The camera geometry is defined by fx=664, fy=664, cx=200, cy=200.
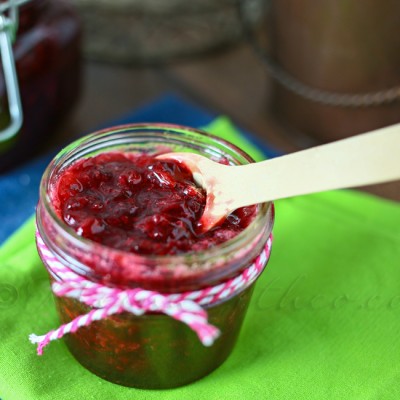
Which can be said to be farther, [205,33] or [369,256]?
[205,33]

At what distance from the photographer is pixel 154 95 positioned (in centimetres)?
165

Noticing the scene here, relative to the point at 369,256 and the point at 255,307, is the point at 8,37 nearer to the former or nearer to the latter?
the point at 255,307

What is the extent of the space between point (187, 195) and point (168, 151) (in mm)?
159

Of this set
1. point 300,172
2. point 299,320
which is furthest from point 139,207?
point 299,320

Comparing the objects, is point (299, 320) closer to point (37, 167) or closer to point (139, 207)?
point (139, 207)

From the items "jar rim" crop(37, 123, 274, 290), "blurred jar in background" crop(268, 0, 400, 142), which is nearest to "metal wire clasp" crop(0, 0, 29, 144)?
"jar rim" crop(37, 123, 274, 290)

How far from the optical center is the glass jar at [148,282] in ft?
2.55

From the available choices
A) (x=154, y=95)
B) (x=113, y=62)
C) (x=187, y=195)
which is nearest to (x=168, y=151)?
(x=187, y=195)

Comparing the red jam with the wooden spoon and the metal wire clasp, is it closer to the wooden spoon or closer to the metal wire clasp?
the wooden spoon

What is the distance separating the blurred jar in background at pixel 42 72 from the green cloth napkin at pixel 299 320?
270mm

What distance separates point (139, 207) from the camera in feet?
2.85

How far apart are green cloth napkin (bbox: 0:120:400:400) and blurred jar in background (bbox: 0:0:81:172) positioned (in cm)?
27

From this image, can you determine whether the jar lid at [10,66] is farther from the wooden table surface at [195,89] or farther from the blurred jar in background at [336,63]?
the blurred jar in background at [336,63]

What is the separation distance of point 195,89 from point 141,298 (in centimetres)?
Answer: 98
